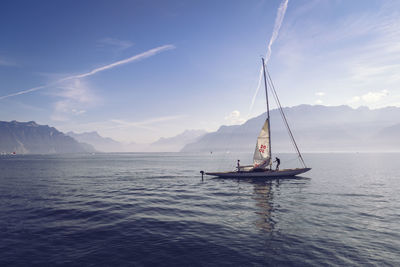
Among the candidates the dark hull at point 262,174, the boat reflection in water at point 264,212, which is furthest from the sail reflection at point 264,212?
the dark hull at point 262,174

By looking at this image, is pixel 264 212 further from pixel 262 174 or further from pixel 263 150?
pixel 263 150

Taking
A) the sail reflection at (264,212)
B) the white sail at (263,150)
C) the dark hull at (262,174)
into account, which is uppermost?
the white sail at (263,150)

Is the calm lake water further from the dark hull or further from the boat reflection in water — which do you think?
the dark hull

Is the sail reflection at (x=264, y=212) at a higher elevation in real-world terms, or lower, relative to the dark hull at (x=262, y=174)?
lower

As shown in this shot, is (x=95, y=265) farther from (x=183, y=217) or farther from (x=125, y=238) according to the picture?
(x=183, y=217)

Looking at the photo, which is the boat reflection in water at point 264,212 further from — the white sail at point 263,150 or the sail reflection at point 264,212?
the white sail at point 263,150

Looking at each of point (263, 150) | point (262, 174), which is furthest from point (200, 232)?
point (263, 150)

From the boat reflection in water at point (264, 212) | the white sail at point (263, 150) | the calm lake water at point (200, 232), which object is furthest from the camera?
the white sail at point (263, 150)

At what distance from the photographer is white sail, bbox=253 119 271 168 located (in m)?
44.7

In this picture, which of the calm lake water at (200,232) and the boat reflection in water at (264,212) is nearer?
the calm lake water at (200,232)

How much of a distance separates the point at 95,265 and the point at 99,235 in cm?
446

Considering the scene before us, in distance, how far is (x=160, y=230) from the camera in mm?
15789

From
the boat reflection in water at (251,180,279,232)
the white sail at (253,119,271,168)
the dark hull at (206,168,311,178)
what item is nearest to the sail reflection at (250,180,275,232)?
the boat reflection in water at (251,180,279,232)

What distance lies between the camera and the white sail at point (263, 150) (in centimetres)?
4469
